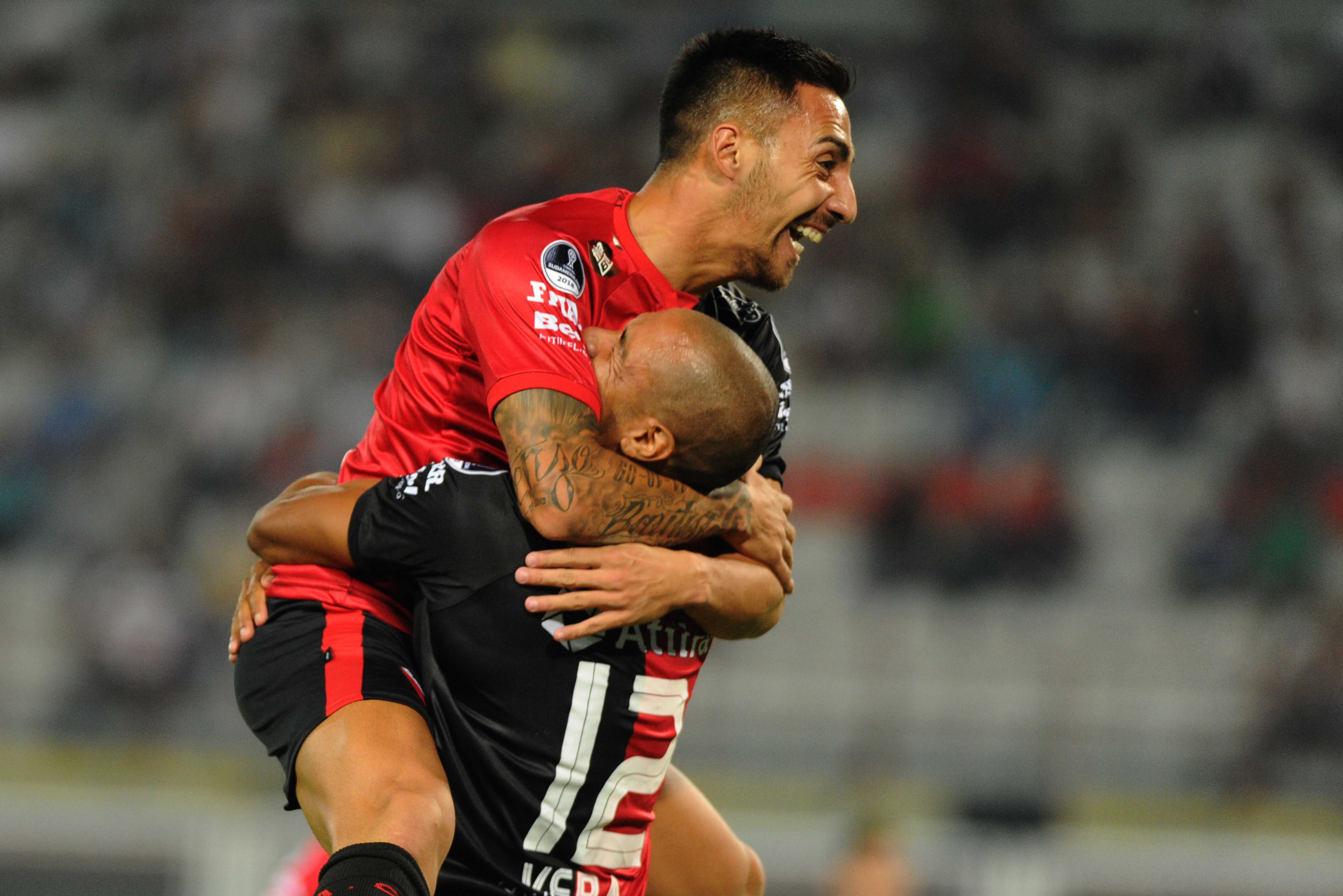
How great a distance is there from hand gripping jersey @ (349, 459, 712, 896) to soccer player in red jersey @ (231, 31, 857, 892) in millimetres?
93

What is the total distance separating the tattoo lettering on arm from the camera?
302cm

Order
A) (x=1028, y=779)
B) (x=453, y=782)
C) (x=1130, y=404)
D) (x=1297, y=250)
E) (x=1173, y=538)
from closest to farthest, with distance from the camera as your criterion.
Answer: (x=453, y=782) → (x=1028, y=779) → (x=1173, y=538) → (x=1130, y=404) → (x=1297, y=250)

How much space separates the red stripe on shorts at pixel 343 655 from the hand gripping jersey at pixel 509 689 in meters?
0.12

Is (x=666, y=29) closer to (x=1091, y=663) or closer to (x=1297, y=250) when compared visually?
(x=1297, y=250)

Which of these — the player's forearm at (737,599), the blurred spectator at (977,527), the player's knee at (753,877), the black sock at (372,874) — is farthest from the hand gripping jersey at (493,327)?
the blurred spectator at (977,527)

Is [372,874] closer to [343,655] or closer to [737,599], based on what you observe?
[343,655]

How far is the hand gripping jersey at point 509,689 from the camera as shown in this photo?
3.13 m

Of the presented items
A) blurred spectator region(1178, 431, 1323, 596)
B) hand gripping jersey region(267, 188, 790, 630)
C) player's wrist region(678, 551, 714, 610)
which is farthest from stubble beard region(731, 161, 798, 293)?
blurred spectator region(1178, 431, 1323, 596)

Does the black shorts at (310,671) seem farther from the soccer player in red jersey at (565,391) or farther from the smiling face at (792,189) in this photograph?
the smiling face at (792,189)

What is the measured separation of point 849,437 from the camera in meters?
10.2

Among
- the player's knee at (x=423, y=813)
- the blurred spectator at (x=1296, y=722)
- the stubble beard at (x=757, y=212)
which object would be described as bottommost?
the player's knee at (x=423, y=813)

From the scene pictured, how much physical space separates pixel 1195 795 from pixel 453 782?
21.5ft

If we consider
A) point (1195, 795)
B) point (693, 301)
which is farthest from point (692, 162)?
point (1195, 795)

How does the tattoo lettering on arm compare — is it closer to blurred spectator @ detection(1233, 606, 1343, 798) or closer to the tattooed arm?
the tattooed arm
